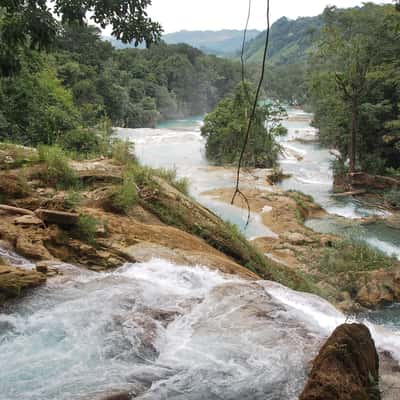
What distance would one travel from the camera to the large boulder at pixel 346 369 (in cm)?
287

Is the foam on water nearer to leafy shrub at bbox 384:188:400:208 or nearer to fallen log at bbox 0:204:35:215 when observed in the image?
fallen log at bbox 0:204:35:215

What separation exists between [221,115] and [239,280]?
24633 mm

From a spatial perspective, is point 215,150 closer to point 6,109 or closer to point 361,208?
point 361,208

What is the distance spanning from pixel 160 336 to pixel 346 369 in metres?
1.54

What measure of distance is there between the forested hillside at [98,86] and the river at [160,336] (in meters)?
2.27

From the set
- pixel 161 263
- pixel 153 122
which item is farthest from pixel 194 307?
pixel 153 122

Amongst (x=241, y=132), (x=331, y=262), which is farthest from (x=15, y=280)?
(x=241, y=132)

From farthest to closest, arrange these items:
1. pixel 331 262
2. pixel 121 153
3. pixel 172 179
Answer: pixel 331 262 → pixel 172 179 → pixel 121 153

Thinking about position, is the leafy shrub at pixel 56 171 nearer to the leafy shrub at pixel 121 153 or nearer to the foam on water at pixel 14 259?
the leafy shrub at pixel 121 153

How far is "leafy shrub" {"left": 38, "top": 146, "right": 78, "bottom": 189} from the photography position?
616cm

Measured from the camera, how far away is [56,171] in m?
6.20

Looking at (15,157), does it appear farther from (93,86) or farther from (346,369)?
(93,86)

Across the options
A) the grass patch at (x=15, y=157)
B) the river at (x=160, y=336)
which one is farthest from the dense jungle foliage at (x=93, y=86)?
the river at (x=160, y=336)

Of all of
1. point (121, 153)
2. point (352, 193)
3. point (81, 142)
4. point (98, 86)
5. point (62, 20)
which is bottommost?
point (352, 193)
